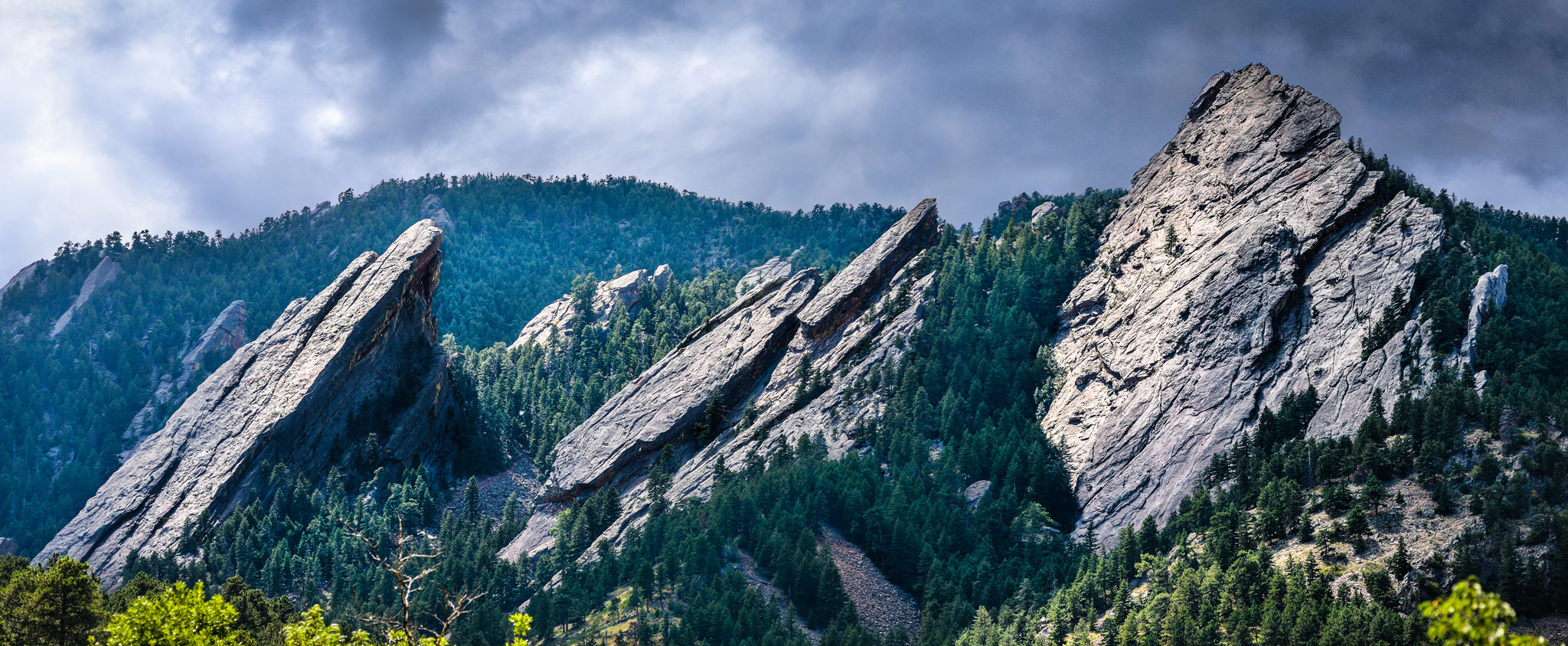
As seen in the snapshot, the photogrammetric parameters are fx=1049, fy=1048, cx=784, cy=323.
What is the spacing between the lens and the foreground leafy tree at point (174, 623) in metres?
38.0

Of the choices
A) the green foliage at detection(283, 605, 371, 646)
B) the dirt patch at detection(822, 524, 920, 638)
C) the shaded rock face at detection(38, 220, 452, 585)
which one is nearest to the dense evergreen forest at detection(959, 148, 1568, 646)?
the dirt patch at detection(822, 524, 920, 638)

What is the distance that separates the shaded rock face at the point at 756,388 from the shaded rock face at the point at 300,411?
28.5 m

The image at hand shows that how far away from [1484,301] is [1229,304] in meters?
31.4

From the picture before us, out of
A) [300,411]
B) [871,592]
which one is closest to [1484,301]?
[871,592]

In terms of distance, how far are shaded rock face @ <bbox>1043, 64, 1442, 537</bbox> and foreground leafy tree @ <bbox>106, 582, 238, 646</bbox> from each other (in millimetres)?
100821

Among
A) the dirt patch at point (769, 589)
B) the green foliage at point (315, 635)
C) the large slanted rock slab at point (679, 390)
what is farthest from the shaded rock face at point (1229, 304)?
the green foliage at point (315, 635)

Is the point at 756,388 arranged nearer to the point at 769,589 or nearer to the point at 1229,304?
the point at 769,589

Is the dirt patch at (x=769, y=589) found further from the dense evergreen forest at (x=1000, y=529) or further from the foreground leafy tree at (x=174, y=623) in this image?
the foreground leafy tree at (x=174, y=623)

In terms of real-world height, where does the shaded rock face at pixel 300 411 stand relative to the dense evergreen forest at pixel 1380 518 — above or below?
above

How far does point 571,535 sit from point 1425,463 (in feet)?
334

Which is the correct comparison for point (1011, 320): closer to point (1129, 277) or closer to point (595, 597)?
point (1129, 277)

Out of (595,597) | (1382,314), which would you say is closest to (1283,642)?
(1382,314)

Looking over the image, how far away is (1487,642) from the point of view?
20.3m

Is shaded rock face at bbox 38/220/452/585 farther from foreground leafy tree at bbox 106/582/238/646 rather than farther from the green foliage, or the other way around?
the green foliage
